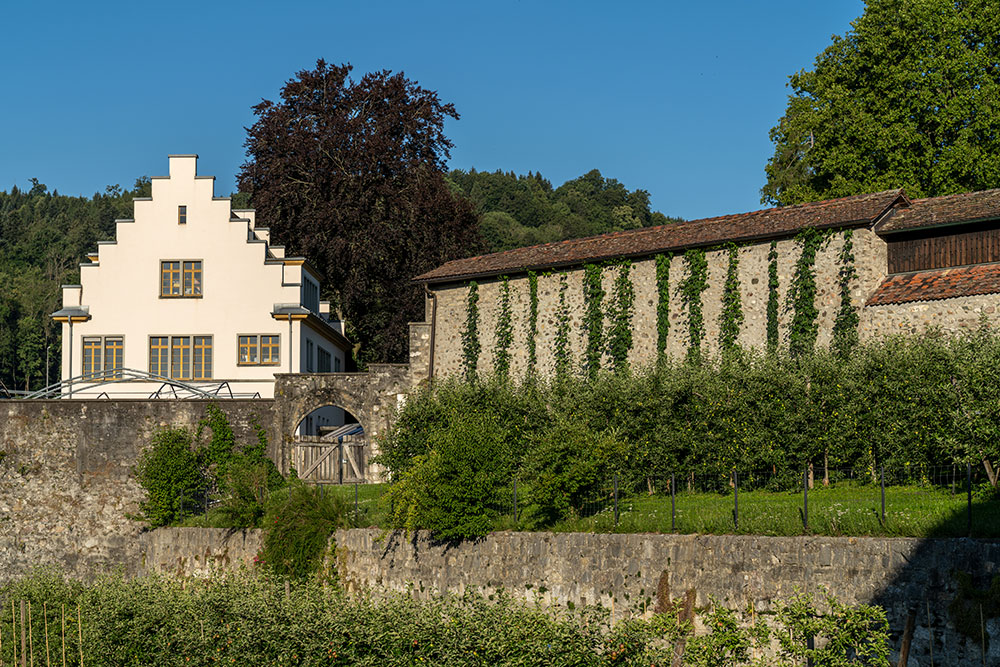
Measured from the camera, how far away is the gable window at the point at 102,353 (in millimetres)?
A: 39344

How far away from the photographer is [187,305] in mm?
39594

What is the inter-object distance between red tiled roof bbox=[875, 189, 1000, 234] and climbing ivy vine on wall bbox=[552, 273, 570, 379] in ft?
30.9

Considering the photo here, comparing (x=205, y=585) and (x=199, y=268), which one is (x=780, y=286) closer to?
(x=205, y=585)

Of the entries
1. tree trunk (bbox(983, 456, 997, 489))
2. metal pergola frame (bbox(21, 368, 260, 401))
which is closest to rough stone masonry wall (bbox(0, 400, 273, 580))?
metal pergola frame (bbox(21, 368, 260, 401))

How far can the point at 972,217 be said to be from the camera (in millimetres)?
27516

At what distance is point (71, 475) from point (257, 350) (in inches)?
305

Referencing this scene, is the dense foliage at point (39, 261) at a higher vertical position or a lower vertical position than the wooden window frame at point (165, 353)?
higher

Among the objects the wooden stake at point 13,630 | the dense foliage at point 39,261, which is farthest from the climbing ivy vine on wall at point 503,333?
the dense foliage at point 39,261

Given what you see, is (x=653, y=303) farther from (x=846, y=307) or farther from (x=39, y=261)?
(x=39, y=261)

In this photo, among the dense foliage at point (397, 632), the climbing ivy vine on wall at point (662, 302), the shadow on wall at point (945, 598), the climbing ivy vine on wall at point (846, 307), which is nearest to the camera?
the shadow on wall at point (945, 598)

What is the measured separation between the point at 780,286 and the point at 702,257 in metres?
2.48

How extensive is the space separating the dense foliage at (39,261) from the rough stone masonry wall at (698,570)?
49.7 meters

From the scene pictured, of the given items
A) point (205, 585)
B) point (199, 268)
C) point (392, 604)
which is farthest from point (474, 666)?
point (199, 268)

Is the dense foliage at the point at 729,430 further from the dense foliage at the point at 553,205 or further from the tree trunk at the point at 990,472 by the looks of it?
the dense foliage at the point at 553,205
